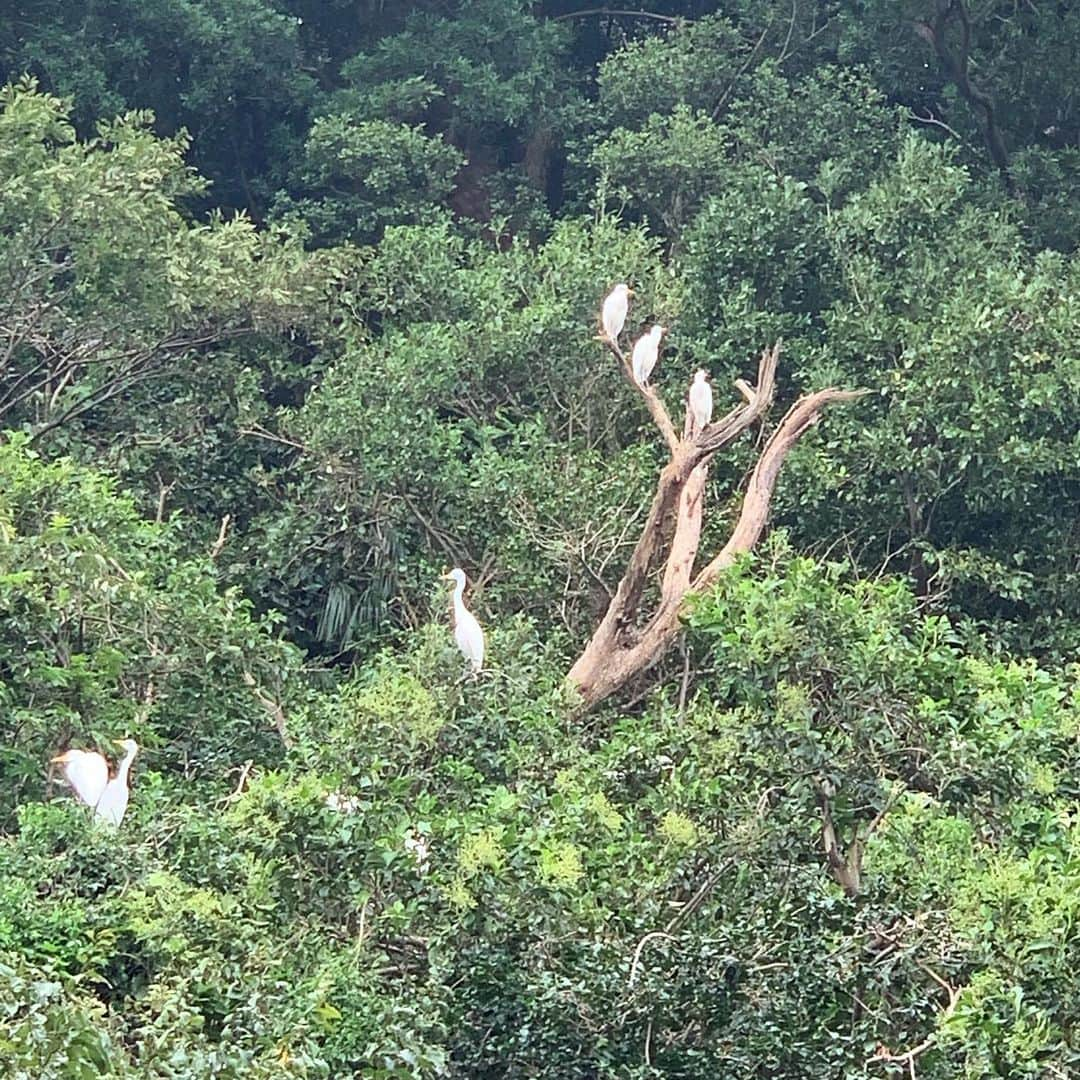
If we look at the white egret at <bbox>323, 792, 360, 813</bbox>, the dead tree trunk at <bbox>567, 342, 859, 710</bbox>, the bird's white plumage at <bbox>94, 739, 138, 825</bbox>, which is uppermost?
the white egret at <bbox>323, 792, 360, 813</bbox>

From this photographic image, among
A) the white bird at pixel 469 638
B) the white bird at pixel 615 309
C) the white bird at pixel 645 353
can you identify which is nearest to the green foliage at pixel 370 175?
the white bird at pixel 615 309

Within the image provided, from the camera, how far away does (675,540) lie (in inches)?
274

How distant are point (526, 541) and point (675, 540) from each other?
4.04 feet

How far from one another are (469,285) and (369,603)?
6.36ft

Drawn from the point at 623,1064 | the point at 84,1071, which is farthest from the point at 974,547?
the point at 84,1071

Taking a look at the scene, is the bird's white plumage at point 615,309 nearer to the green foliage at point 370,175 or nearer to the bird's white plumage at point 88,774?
the green foliage at point 370,175

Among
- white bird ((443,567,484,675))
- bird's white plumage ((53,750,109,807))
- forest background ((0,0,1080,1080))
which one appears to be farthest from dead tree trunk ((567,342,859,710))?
bird's white plumage ((53,750,109,807))

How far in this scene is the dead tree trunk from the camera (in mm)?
6756

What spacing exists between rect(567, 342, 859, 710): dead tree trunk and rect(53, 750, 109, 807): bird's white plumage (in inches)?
65.9

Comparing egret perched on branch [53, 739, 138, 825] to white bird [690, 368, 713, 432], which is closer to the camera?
egret perched on branch [53, 739, 138, 825]

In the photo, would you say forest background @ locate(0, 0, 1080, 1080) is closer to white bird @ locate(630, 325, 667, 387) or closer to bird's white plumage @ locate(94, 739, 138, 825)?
bird's white plumage @ locate(94, 739, 138, 825)

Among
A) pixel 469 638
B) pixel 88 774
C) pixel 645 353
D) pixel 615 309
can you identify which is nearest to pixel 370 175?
pixel 615 309

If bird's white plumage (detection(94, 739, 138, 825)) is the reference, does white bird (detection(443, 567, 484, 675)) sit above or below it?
below

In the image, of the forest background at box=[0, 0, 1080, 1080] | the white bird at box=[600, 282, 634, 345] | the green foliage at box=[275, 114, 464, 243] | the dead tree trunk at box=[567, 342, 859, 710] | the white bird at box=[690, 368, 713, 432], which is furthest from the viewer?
the green foliage at box=[275, 114, 464, 243]
